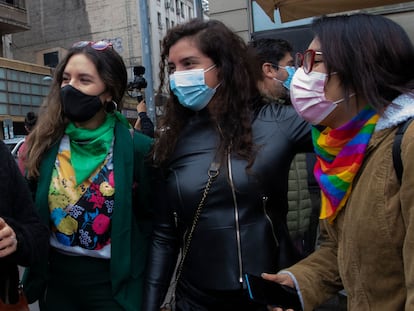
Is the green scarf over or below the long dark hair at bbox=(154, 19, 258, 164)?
below

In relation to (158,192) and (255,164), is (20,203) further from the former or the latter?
(255,164)

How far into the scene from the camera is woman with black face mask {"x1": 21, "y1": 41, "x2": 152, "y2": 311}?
6.94ft

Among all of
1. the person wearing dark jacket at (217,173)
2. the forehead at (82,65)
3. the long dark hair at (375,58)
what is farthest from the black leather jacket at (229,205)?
the forehead at (82,65)

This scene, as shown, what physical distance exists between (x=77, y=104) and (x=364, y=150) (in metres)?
1.40

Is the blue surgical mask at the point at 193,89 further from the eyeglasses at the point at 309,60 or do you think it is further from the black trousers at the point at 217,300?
the black trousers at the point at 217,300

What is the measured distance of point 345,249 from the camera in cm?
142

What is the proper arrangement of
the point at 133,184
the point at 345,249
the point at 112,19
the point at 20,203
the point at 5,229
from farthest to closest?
1. the point at 112,19
2. the point at 133,184
3. the point at 20,203
4. the point at 5,229
5. the point at 345,249

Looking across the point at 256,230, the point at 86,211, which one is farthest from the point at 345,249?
the point at 86,211

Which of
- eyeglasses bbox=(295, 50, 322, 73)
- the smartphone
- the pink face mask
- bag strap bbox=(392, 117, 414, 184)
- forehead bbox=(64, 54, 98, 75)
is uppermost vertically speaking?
forehead bbox=(64, 54, 98, 75)

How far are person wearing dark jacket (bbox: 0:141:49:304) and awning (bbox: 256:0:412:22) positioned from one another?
8.81 feet

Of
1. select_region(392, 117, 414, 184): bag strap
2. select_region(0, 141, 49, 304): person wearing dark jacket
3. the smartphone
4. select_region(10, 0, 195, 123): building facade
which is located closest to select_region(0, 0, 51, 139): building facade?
select_region(10, 0, 195, 123): building facade

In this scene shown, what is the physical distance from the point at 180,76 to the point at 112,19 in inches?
1758

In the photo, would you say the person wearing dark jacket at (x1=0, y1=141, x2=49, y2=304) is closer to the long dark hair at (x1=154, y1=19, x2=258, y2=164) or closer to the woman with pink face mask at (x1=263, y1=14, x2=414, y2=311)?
the long dark hair at (x1=154, y1=19, x2=258, y2=164)

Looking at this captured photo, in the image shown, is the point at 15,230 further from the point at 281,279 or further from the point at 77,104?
the point at 281,279
